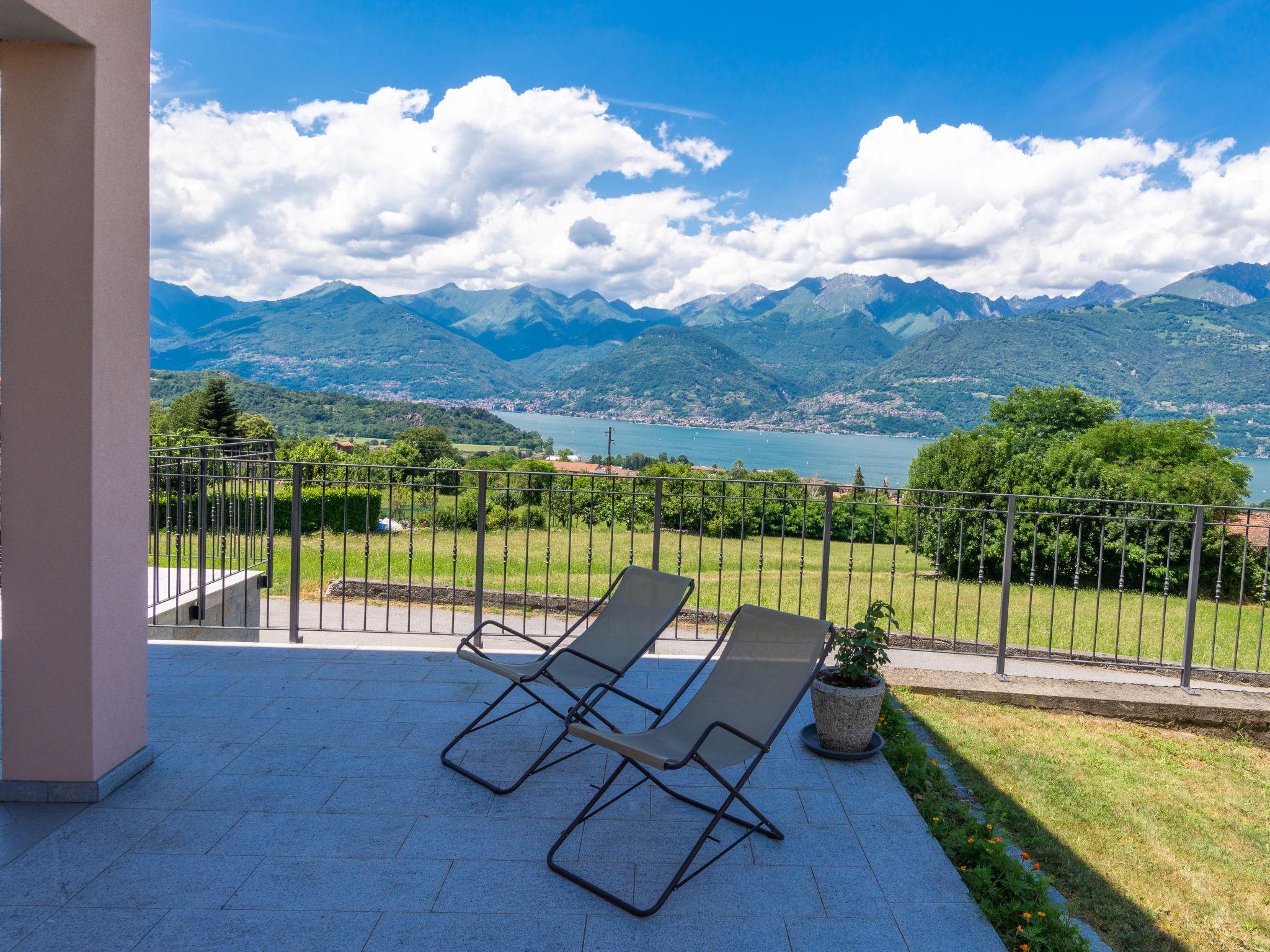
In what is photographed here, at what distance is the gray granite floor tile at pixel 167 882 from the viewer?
2.33 m

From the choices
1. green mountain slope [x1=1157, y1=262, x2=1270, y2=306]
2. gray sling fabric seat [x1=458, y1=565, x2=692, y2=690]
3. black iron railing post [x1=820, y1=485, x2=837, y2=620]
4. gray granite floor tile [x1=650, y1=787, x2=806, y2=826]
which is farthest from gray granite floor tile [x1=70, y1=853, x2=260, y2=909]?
green mountain slope [x1=1157, y1=262, x2=1270, y2=306]

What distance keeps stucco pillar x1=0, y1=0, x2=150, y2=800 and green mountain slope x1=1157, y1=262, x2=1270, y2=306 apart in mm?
215311

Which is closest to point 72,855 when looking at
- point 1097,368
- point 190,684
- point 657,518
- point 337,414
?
point 190,684

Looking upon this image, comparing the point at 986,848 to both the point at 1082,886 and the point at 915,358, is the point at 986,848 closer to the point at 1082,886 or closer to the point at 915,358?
the point at 1082,886

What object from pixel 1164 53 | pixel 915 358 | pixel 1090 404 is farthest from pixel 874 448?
pixel 1164 53

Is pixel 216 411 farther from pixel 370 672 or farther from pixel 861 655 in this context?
pixel 861 655

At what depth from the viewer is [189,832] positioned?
8.98ft

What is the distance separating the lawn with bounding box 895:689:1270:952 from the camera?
2.72m

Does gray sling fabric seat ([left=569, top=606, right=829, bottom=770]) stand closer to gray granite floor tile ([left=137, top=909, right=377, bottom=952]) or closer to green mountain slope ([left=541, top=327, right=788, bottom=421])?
gray granite floor tile ([left=137, top=909, right=377, bottom=952])

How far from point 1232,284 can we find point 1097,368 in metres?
128

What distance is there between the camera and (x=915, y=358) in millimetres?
112000

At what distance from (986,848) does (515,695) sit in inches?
99.4

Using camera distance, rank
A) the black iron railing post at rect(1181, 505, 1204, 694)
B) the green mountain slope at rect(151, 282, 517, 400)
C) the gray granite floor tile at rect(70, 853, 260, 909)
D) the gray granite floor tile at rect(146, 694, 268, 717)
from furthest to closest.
A: the green mountain slope at rect(151, 282, 517, 400), the black iron railing post at rect(1181, 505, 1204, 694), the gray granite floor tile at rect(146, 694, 268, 717), the gray granite floor tile at rect(70, 853, 260, 909)

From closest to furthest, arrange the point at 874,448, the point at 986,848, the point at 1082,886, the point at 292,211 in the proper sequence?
the point at 986,848, the point at 1082,886, the point at 292,211, the point at 874,448
